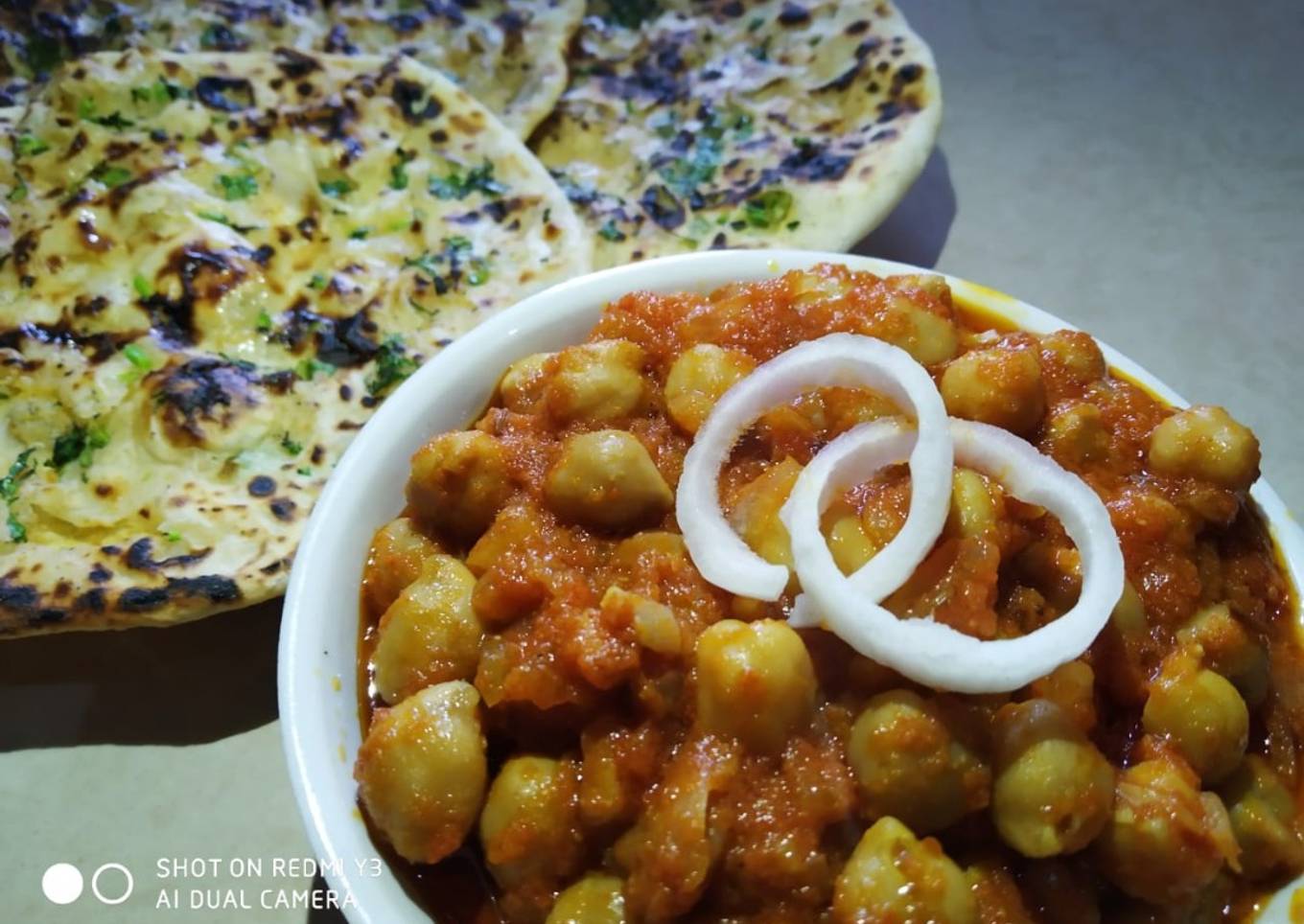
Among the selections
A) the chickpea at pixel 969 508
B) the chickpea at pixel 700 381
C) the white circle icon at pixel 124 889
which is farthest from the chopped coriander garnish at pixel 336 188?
the chickpea at pixel 969 508

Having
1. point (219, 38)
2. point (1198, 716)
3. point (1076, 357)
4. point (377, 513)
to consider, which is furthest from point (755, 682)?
point (219, 38)

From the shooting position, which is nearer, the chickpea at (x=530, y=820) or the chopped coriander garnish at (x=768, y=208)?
the chickpea at (x=530, y=820)

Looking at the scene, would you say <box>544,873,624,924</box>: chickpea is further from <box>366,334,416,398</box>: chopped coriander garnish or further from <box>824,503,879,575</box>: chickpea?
<box>366,334,416,398</box>: chopped coriander garnish

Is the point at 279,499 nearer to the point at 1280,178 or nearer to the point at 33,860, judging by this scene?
the point at 33,860

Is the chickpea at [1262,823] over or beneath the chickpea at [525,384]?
beneath

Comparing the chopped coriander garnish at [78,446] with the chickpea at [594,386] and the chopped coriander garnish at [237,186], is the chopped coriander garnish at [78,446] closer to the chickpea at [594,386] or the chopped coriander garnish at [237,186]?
the chopped coriander garnish at [237,186]

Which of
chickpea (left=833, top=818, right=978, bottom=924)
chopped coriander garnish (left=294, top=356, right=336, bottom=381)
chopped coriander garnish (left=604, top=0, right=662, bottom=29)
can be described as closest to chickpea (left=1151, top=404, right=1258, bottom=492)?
chickpea (left=833, top=818, right=978, bottom=924)

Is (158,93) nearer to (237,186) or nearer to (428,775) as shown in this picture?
(237,186)
